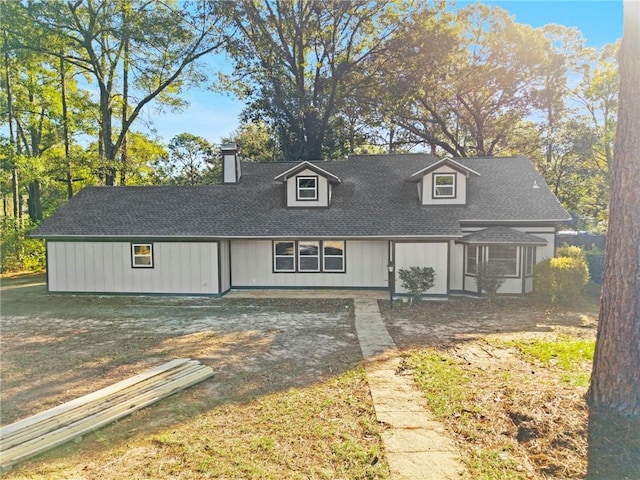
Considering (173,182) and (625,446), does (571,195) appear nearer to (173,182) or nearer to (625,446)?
(625,446)

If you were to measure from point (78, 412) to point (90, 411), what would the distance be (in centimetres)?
14

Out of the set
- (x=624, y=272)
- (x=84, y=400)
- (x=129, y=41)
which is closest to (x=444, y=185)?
(x=624, y=272)

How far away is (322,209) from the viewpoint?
16.4m

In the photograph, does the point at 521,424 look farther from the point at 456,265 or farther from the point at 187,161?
the point at 187,161

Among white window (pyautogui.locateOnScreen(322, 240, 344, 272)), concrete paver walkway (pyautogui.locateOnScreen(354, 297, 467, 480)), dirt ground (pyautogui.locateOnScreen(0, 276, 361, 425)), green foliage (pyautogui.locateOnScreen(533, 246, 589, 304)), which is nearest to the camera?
concrete paver walkway (pyautogui.locateOnScreen(354, 297, 467, 480))

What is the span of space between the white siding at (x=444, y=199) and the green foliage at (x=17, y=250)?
21.2 meters

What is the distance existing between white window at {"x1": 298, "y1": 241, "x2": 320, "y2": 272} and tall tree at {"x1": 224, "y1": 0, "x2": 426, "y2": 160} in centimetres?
1180

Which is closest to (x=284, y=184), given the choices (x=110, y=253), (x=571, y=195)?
(x=110, y=253)

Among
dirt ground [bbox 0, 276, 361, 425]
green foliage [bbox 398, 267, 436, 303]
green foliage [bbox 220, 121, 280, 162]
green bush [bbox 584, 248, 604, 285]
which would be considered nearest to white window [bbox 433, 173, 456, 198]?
green foliage [bbox 398, 267, 436, 303]

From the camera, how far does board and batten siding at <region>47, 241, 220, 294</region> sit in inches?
594

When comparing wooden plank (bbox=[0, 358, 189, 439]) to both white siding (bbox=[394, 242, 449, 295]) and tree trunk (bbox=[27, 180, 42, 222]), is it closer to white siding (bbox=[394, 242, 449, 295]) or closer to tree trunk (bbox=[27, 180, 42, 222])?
white siding (bbox=[394, 242, 449, 295])

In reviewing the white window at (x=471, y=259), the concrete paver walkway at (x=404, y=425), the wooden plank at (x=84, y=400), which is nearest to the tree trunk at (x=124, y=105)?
the wooden plank at (x=84, y=400)

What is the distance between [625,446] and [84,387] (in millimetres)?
7955

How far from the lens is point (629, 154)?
5.12m
